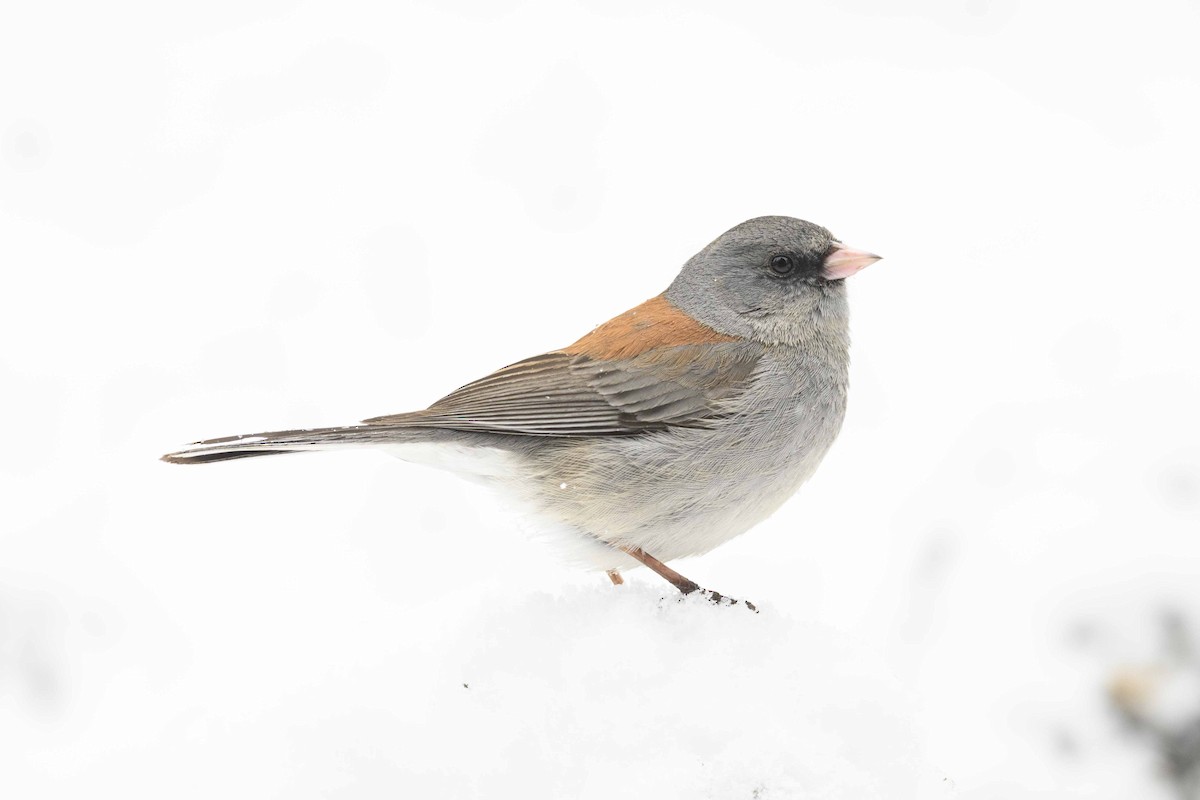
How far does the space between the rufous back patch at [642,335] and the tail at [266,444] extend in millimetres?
687

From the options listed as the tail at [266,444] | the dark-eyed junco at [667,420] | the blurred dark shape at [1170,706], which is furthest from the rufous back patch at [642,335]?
the blurred dark shape at [1170,706]

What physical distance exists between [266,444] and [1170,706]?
7.16ft

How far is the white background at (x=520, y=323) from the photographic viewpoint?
333cm

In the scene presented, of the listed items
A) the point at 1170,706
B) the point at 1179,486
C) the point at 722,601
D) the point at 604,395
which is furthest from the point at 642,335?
the point at 1179,486

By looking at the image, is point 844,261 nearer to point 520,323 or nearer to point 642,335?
point 642,335

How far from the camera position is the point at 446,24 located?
6809mm

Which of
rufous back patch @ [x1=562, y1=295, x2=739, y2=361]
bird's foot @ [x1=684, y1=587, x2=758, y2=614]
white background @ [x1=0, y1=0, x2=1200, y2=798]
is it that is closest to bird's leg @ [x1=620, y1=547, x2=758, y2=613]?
bird's foot @ [x1=684, y1=587, x2=758, y2=614]

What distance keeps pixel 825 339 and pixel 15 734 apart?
101 inches

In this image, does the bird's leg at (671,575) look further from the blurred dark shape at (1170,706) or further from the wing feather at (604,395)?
the blurred dark shape at (1170,706)

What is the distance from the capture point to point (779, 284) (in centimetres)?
318

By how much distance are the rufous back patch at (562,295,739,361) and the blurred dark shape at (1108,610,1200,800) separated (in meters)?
1.30

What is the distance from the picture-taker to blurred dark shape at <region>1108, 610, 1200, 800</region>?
2828 mm

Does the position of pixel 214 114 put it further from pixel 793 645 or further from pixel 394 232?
pixel 793 645

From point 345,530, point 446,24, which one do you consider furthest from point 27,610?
point 446,24
